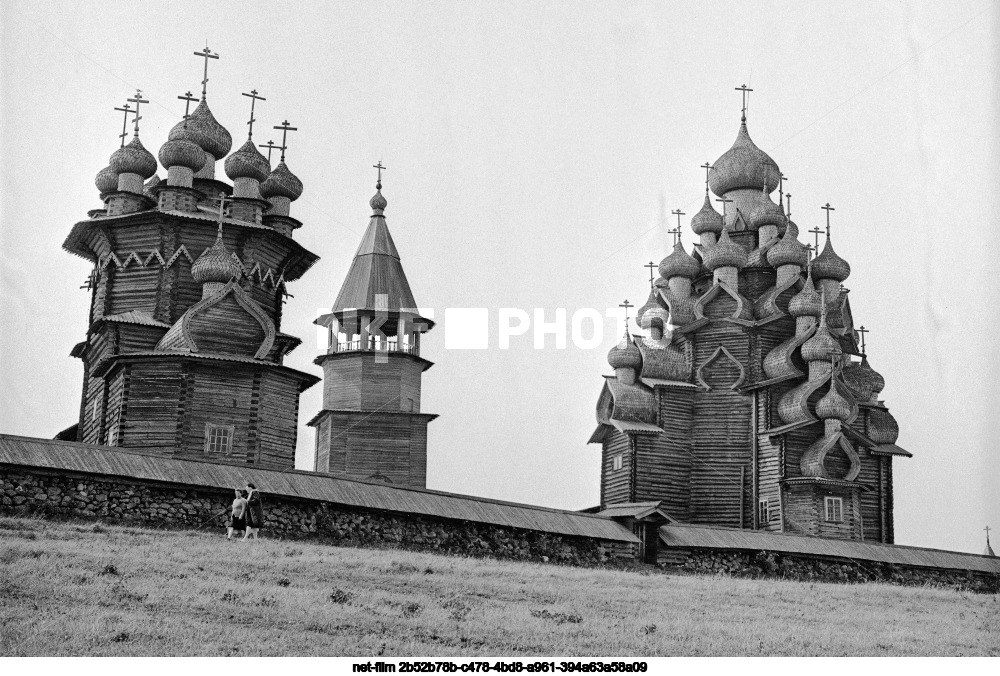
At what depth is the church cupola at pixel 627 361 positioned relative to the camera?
35.3 m

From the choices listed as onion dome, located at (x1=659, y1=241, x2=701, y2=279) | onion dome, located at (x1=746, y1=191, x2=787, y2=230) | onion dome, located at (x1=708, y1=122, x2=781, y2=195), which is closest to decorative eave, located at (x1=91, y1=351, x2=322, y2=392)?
onion dome, located at (x1=659, y1=241, x2=701, y2=279)

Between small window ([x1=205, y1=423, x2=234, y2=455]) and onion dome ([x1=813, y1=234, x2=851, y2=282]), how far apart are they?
16915mm

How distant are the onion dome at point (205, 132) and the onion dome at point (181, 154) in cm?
23

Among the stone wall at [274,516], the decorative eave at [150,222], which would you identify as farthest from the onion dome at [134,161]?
the stone wall at [274,516]

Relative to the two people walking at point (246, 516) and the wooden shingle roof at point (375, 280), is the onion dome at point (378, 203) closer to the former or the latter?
the wooden shingle roof at point (375, 280)

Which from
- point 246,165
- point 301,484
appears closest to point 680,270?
point 246,165

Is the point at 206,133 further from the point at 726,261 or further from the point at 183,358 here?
the point at 726,261

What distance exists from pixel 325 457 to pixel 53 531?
16.4 meters

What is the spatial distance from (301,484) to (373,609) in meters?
6.51

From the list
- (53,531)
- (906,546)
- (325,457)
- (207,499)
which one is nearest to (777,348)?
(906,546)

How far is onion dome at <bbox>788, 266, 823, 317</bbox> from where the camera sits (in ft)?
114

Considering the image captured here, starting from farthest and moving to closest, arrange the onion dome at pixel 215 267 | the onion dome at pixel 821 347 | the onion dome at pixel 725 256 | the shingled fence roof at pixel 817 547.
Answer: the onion dome at pixel 725 256 → the onion dome at pixel 821 347 → the onion dome at pixel 215 267 → the shingled fence roof at pixel 817 547

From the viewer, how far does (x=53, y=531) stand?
62.2 ft

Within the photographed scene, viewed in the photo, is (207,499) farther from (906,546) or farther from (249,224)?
(906,546)
